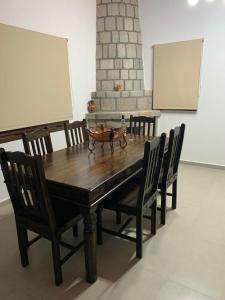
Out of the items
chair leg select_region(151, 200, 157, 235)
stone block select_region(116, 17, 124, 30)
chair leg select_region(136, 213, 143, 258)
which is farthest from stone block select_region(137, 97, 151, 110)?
chair leg select_region(136, 213, 143, 258)

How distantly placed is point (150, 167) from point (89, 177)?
51cm

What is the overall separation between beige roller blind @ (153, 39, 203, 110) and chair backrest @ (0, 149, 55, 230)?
10.8 feet

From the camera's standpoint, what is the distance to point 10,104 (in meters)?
2.88

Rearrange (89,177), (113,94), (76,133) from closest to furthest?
(89,177) → (76,133) → (113,94)

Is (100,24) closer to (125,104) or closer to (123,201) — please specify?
(125,104)

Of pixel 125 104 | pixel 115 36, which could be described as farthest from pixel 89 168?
pixel 115 36

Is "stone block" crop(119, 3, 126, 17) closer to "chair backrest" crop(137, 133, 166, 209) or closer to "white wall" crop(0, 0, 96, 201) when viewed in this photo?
"white wall" crop(0, 0, 96, 201)

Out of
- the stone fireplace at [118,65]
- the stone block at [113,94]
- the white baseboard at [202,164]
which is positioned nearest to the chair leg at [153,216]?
the stone fireplace at [118,65]

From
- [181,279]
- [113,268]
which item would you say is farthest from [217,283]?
[113,268]

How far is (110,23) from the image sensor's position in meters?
4.13

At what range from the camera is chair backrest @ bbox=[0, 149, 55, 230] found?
4.78ft

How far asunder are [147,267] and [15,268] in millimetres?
1080

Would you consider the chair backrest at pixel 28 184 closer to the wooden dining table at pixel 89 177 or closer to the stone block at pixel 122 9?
the wooden dining table at pixel 89 177

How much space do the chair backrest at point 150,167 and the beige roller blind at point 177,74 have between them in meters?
2.46
